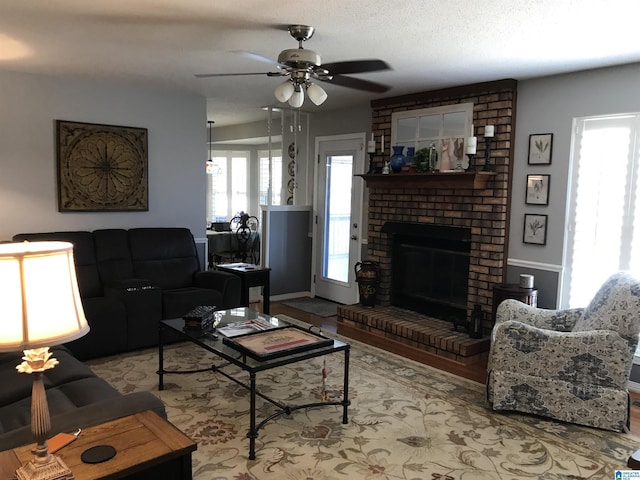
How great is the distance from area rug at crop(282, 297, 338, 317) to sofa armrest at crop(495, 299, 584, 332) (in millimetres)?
2524

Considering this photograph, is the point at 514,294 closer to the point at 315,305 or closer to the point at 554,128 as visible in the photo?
the point at 554,128

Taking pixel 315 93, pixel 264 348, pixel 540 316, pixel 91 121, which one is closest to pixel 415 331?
pixel 540 316

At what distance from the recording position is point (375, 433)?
9.93 ft

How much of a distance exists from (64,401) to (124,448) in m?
0.96

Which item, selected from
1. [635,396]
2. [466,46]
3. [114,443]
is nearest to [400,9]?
[466,46]

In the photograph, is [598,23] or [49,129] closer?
[598,23]

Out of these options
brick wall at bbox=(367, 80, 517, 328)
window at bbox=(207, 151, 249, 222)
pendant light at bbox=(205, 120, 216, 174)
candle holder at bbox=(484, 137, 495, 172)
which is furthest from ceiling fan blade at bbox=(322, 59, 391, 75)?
window at bbox=(207, 151, 249, 222)

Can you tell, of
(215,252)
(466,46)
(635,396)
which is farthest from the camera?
(215,252)

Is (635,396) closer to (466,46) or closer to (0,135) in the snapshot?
(466,46)

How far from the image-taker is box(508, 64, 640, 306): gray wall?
385 centimetres

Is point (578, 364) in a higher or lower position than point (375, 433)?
higher

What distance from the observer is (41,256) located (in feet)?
4.33

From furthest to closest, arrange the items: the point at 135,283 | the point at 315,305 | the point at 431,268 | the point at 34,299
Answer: the point at 315,305
the point at 431,268
the point at 135,283
the point at 34,299

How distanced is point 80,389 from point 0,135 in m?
2.96
